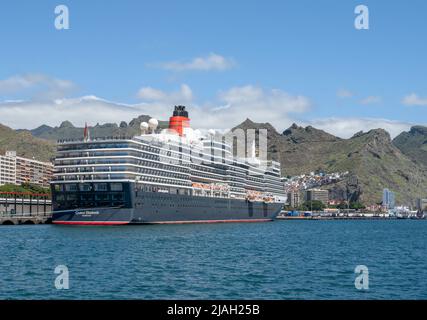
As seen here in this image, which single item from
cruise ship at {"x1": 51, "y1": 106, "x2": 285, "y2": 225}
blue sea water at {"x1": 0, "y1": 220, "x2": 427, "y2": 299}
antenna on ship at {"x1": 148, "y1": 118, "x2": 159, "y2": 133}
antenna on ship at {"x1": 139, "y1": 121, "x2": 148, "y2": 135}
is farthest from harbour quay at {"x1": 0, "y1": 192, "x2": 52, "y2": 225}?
blue sea water at {"x1": 0, "y1": 220, "x2": 427, "y2": 299}

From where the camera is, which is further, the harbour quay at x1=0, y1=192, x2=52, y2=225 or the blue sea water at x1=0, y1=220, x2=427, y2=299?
the harbour quay at x1=0, y1=192, x2=52, y2=225

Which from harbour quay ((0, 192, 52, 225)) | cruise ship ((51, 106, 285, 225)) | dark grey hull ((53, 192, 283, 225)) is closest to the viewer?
dark grey hull ((53, 192, 283, 225))

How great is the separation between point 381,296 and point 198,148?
104 meters

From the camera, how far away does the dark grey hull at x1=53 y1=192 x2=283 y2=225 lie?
103688 mm

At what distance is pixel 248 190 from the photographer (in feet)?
542

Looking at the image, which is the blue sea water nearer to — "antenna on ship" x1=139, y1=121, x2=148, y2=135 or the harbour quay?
"antenna on ship" x1=139, y1=121, x2=148, y2=135

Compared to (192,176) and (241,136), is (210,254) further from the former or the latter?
(241,136)

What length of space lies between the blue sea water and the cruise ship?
30.8 metres

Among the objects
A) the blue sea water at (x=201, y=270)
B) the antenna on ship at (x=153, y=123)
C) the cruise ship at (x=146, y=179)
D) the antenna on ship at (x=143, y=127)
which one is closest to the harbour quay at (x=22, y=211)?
the cruise ship at (x=146, y=179)

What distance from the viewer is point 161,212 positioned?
112 m

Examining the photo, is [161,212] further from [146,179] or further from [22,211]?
[22,211]

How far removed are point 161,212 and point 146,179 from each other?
23.4ft

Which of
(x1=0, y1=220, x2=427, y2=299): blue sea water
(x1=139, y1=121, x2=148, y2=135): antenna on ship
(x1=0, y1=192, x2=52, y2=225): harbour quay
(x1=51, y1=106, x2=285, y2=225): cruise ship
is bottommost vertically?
(x1=0, y1=220, x2=427, y2=299): blue sea water
